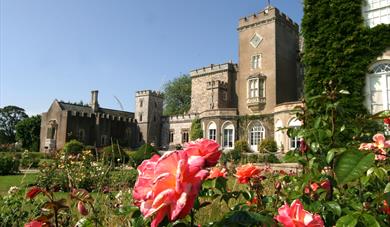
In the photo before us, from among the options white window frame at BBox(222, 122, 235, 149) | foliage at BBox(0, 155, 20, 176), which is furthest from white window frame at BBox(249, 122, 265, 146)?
foliage at BBox(0, 155, 20, 176)

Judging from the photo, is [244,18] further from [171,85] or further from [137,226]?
[137,226]

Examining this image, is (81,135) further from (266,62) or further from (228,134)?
(266,62)

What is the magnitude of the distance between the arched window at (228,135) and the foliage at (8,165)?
16.5 meters

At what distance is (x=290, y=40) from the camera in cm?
2892

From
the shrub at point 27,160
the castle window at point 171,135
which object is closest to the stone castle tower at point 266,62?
the castle window at point 171,135

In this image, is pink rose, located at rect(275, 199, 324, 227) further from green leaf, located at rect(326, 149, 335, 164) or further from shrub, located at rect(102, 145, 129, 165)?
shrub, located at rect(102, 145, 129, 165)

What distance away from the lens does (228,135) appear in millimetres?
27609

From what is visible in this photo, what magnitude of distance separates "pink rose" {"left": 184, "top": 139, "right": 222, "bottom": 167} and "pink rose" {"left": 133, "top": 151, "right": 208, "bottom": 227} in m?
0.04

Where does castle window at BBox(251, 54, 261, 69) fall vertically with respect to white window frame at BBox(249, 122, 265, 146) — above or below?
above

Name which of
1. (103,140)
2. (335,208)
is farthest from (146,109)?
(335,208)

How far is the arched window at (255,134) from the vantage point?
25.8 m

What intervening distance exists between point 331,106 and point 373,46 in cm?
1270

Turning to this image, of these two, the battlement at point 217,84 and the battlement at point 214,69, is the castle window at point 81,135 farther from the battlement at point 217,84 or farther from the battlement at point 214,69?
the battlement at point 217,84

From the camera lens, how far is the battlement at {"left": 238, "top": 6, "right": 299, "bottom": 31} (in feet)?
89.1
